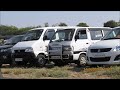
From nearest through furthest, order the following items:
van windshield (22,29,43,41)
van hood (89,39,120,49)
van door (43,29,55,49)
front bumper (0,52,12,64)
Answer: van hood (89,39,120,49) < van door (43,29,55,49) < van windshield (22,29,43,41) < front bumper (0,52,12,64)

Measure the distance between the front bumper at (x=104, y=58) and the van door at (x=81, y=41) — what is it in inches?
62.4

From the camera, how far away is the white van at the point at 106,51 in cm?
1043

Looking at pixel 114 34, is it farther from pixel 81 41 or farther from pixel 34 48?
pixel 34 48

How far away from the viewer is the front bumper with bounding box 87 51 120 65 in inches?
409

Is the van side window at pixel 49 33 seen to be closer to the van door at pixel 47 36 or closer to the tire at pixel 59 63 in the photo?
the van door at pixel 47 36

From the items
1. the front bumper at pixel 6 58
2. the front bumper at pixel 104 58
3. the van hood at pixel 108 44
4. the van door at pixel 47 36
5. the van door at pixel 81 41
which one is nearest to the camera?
the front bumper at pixel 104 58

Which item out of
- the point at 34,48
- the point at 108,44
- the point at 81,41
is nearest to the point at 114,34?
the point at 108,44

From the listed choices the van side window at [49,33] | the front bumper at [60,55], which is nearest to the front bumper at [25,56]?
the front bumper at [60,55]

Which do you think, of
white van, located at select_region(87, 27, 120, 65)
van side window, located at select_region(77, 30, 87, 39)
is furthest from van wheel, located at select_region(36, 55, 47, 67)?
white van, located at select_region(87, 27, 120, 65)

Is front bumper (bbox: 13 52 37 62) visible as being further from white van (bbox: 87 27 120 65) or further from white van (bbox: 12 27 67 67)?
white van (bbox: 87 27 120 65)

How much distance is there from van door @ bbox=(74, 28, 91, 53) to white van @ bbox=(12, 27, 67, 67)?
3.94 feet
